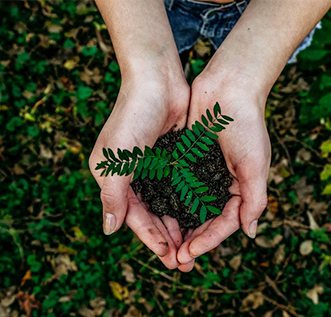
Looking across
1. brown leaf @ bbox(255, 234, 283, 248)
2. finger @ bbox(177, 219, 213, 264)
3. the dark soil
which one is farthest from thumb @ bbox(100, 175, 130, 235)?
brown leaf @ bbox(255, 234, 283, 248)

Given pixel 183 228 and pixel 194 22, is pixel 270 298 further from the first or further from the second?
pixel 194 22

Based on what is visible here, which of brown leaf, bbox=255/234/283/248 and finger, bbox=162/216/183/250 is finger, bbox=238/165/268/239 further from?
brown leaf, bbox=255/234/283/248

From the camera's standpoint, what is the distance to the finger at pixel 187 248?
101 inches

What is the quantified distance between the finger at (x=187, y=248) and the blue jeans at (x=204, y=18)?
6.31 feet

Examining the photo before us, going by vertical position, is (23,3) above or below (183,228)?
above

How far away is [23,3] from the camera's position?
4137mm

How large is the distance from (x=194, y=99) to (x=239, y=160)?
0.63 meters

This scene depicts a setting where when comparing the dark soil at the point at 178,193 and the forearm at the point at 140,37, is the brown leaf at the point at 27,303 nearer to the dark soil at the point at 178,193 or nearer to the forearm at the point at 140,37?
the dark soil at the point at 178,193

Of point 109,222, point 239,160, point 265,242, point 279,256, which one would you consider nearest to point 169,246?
point 109,222

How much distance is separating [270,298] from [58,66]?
12.1ft

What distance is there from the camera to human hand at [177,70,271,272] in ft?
8.04

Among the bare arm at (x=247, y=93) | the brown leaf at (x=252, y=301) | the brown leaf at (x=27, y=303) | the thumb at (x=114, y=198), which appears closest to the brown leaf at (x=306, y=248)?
the brown leaf at (x=252, y=301)

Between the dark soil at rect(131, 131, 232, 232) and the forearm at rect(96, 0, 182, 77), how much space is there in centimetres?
59

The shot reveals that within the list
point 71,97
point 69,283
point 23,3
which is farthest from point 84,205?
point 23,3
